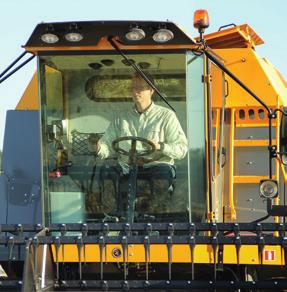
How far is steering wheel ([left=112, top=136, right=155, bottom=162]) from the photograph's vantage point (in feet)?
19.4

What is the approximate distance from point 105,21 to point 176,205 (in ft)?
5.05

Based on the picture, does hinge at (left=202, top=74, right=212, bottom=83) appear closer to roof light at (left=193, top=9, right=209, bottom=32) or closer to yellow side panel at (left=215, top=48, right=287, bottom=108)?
roof light at (left=193, top=9, right=209, bottom=32)

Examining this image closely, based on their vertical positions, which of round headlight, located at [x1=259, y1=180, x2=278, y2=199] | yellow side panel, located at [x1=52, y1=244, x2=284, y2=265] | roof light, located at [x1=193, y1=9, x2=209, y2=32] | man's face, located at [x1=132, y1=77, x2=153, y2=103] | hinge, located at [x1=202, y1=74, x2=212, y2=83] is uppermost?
roof light, located at [x1=193, y1=9, x2=209, y2=32]

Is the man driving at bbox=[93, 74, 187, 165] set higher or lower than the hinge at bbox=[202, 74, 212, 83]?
lower

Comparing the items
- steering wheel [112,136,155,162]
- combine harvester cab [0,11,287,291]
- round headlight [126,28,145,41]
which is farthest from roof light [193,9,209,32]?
steering wheel [112,136,155,162]

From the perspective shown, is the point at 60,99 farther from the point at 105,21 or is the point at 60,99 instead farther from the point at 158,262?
the point at 158,262

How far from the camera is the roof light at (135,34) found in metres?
5.58

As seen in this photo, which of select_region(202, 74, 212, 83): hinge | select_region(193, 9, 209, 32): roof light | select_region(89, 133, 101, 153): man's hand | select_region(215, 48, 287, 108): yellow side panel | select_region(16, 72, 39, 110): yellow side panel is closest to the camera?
select_region(193, 9, 209, 32): roof light

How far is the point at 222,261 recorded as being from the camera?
5.55m

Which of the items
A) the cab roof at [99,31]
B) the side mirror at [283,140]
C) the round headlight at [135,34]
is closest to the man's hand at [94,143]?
the cab roof at [99,31]

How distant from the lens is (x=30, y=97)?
7.46 meters

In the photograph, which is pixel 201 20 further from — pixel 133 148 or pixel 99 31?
pixel 133 148

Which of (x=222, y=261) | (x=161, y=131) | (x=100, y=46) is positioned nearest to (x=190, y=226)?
(x=222, y=261)

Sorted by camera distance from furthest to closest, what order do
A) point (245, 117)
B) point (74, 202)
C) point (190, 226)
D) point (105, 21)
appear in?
1. point (245, 117)
2. point (74, 202)
3. point (105, 21)
4. point (190, 226)
